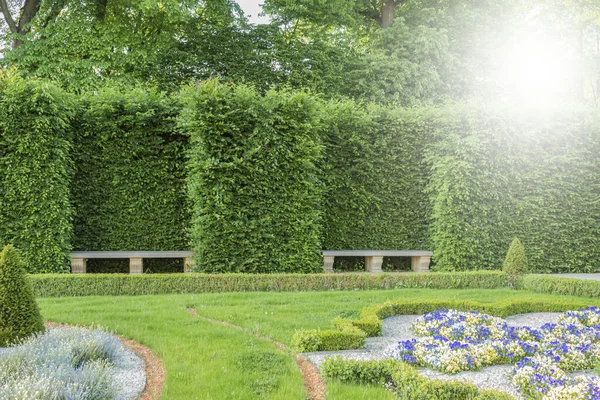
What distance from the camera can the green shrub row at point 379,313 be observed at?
615 cm

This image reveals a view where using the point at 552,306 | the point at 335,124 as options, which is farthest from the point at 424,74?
the point at 552,306

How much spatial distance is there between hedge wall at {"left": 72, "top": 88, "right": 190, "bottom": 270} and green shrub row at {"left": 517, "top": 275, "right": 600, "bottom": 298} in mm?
7594

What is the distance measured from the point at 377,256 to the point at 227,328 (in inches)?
251

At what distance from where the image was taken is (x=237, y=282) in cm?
1020

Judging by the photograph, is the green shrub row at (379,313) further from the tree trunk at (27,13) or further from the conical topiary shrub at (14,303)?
the tree trunk at (27,13)

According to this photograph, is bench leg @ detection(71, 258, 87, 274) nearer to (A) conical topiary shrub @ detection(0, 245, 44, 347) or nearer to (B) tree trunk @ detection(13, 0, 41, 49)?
(A) conical topiary shrub @ detection(0, 245, 44, 347)

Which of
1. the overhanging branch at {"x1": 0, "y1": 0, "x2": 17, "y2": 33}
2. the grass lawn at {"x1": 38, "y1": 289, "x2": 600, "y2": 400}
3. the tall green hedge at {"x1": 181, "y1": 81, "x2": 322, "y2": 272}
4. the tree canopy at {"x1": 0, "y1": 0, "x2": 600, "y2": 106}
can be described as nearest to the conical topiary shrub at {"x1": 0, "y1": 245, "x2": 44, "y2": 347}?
the grass lawn at {"x1": 38, "y1": 289, "x2": 600, "y2": 400}

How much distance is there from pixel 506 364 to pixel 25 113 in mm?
9911

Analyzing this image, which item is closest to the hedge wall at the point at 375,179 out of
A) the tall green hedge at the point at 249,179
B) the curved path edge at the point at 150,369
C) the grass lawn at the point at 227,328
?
the tall green hedge at the point at 249,179

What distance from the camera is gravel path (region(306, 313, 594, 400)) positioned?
5184mm

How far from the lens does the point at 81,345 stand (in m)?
5.46

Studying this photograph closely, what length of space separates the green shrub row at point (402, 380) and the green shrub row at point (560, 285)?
23.3 ft

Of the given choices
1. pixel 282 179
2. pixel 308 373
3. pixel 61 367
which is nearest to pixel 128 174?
pixel 282 179

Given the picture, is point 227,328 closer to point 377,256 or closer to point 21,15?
point 377,256
